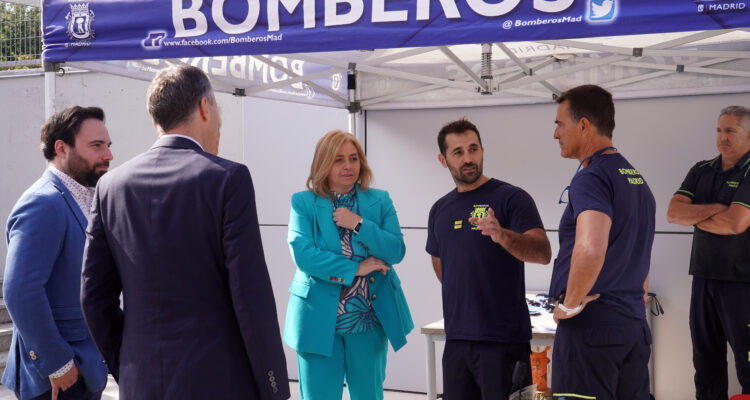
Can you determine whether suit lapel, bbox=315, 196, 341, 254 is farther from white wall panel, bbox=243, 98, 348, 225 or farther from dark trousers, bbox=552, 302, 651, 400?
white wall panel, bbox=243, 98, 348, 225

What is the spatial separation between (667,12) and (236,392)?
1.78 m

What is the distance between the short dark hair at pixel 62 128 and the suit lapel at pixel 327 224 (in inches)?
46.0

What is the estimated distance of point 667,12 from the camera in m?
2.48

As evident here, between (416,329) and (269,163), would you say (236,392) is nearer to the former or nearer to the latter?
(416,329)

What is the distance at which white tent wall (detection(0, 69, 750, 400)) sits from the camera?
4.92 metres

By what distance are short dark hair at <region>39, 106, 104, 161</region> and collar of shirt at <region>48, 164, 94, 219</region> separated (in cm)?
9

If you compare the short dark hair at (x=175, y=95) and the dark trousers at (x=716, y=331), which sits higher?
the short dark hair at (x=175, y=95)

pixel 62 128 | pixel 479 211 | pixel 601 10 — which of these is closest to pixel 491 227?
pixel 479 211

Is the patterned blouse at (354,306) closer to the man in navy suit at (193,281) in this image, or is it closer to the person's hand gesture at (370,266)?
the person's hand gesture at (370,266)

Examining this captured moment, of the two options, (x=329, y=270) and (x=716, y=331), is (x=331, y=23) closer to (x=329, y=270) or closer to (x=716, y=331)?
(x=329, y=270)

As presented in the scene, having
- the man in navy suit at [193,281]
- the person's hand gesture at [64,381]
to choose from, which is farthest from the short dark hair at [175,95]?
the person's hand gesture at [64,381]

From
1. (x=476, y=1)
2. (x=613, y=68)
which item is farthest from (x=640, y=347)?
(x=613, y=68)

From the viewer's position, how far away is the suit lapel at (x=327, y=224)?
11.8 feet

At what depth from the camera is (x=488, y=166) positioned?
5.38 metres
